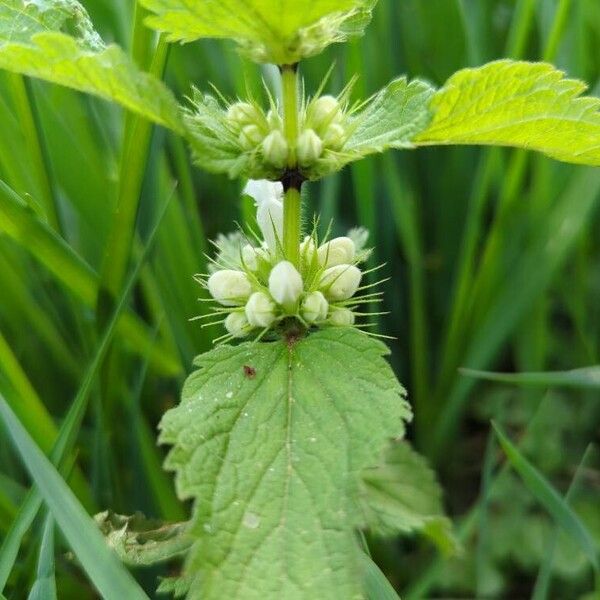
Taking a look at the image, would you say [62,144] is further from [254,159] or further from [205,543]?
[205,543]

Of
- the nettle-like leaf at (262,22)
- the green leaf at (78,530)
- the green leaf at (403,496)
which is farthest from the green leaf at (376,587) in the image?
→ the nettle-like leaf at (262,22)

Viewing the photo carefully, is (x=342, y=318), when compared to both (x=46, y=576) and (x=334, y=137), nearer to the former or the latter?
(x=334, y=137)

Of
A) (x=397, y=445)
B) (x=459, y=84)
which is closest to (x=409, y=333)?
(x=397, y=445)

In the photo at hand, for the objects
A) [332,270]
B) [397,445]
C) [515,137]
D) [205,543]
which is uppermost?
[515,137]

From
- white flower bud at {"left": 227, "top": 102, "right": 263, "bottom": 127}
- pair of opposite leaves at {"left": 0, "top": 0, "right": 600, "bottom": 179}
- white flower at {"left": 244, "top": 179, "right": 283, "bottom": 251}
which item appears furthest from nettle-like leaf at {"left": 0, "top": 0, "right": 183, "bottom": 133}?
white flower at {"left": 244, "top": 179, "right": 283, "bottom": 251}

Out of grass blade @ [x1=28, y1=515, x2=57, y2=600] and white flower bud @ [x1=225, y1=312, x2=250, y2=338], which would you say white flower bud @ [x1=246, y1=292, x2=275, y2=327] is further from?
grass blade @ [x1=28, y1=515, x2=57, y2=600]

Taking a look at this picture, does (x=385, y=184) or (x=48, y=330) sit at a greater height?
(x=385, y=184)

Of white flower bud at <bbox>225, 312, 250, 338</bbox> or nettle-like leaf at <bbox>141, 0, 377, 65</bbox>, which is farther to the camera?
white flower bud at <bbox>225, 312, 250, 338</bbox>
